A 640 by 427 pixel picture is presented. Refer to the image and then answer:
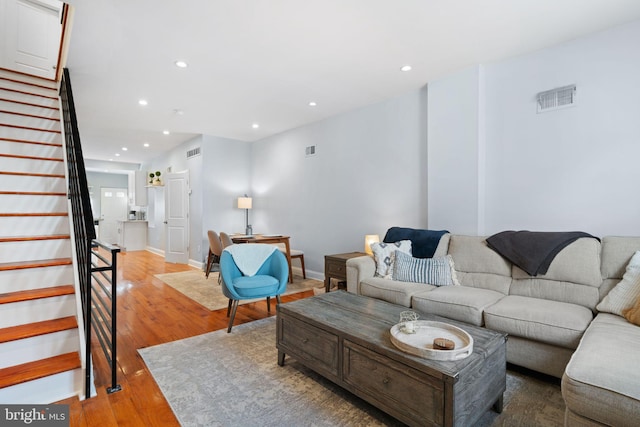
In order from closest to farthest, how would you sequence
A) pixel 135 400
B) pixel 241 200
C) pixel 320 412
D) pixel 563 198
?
pixel 320 412, pixel 135 400, pixel 563 198, pixel 241 200

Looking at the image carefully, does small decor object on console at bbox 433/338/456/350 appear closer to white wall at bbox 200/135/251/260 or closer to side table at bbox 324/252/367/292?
side table at bbox 324/252/367/292

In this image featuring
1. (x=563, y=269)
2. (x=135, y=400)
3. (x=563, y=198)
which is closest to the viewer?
(x=135, y=400)

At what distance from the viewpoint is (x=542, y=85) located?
9.47 feet

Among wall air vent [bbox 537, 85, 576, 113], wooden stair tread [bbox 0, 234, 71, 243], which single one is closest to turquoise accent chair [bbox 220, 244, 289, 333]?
wooden stair tread [bbox 0, 234, 71, 243]

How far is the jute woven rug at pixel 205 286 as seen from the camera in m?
3.95

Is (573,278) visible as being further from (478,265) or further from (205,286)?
(205,286)

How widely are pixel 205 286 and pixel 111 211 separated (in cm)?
783

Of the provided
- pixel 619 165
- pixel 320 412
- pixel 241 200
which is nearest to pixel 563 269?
pixel 619 165

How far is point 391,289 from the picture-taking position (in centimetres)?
284

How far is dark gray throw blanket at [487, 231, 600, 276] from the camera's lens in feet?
8.18

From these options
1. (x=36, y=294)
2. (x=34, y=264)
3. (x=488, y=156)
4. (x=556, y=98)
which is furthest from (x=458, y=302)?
(x=34, y=264)

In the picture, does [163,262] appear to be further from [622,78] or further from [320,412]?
[622,78]

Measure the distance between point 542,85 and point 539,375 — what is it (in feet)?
8.31

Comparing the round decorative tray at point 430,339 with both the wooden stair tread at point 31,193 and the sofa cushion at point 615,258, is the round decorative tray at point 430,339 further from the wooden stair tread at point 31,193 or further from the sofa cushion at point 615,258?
the wooden stair tread at point 31,193
